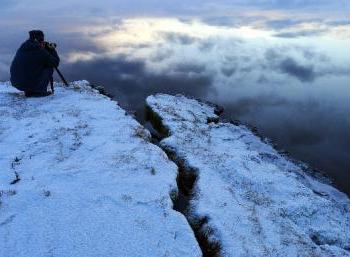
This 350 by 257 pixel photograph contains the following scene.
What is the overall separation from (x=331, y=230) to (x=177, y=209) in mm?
4270

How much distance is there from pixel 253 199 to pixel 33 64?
10.9m

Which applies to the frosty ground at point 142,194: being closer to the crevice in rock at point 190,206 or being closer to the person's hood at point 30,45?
the crevice in rock at point 190,206

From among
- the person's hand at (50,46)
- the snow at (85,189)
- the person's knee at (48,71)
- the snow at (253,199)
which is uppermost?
the person's hand at (50,46)

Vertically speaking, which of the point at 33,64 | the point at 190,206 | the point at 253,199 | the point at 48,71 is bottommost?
the point at 253,199

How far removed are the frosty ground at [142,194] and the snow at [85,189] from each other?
0.03 metres

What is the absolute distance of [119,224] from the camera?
1045 cm

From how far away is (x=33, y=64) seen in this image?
18.8m

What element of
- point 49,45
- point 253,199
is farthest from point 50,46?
point 253,199

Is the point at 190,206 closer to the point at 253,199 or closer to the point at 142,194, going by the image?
the point at 142,194

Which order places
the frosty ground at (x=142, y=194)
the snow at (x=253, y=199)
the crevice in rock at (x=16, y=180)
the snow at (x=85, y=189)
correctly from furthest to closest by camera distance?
1. the crevice in rock at (x=16, y=180)
2. the snow at (x=253, y=199)
3. the frosty ground at (x=142, y=194)
4. the snow at (x=85, y=189)

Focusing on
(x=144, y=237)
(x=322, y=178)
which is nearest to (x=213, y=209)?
(x=144, y=237)

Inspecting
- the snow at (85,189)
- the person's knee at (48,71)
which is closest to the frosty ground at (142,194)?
the snow at (85,189)

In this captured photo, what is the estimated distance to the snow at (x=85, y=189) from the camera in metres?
9.86

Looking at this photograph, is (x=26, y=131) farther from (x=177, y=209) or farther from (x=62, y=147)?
(x=177, y=209)
